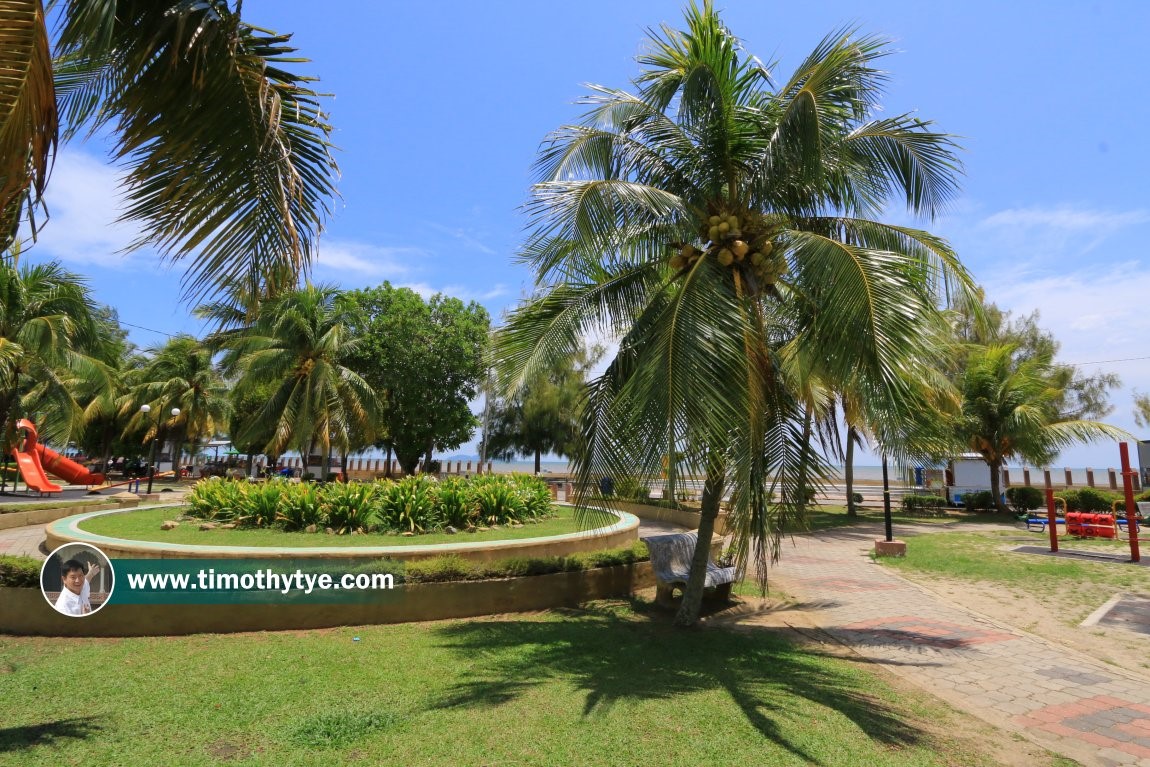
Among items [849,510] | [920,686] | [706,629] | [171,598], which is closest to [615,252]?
[706,629]

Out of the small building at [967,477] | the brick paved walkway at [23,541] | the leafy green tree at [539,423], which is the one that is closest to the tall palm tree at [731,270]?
the brick paved walkway at [23,541]

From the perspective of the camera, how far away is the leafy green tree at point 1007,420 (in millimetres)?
21844

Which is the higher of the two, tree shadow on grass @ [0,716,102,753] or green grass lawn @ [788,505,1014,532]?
green grass lawn @ [788,505,1014,532]

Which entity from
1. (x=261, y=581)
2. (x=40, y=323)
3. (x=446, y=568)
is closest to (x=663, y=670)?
(x=446, y=568)

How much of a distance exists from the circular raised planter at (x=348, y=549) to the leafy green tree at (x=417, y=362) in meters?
14.2

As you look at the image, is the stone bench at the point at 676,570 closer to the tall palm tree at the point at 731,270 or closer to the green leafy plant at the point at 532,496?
the tall palm tree at the point at 731,270

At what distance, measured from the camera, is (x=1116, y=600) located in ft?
28.4

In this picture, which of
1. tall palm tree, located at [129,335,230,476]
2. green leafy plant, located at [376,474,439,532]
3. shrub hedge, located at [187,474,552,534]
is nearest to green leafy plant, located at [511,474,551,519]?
shrub hedge, located at [187,474,552,534]

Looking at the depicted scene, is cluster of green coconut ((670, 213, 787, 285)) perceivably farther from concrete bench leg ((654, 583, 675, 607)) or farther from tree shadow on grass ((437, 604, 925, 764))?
concrete bench leg ((654, 583, 675, 607))

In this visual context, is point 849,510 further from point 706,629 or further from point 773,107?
point 773,107

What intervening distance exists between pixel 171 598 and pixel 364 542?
11.1 feet

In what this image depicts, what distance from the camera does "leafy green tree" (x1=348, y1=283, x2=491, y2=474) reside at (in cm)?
2445

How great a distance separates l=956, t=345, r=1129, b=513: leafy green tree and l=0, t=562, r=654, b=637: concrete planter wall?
63.9ft

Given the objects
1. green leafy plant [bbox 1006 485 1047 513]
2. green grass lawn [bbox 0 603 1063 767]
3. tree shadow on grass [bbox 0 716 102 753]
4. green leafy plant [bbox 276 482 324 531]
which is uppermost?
green leafy plant [bbox 1006 485 1047 513]
